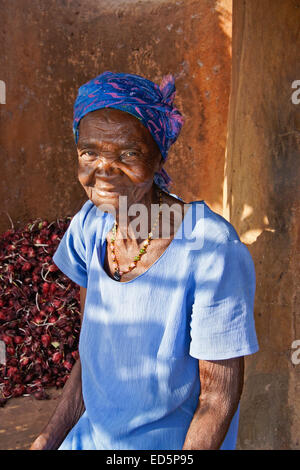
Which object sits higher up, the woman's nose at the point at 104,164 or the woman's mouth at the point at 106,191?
the woman's nose at the point at 104,164

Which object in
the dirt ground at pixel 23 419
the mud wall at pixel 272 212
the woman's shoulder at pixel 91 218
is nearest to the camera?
the woman's shoulder at pixel 91 218

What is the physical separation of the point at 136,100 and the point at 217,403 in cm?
92

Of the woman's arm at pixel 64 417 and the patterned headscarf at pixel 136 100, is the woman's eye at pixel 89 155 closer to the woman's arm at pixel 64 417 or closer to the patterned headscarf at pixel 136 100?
the patterned headscarf at pixel 136 100

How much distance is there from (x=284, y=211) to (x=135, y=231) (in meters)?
0.94

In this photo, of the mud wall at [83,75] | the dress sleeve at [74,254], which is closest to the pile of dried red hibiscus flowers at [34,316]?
the mud wall at [83,75]

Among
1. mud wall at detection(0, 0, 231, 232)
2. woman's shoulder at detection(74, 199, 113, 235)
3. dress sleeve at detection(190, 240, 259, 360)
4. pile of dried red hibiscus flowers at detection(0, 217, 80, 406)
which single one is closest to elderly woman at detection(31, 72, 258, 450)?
dress sleeve at detection(190, 240, 259, 360)

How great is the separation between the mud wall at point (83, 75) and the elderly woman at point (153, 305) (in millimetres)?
2337

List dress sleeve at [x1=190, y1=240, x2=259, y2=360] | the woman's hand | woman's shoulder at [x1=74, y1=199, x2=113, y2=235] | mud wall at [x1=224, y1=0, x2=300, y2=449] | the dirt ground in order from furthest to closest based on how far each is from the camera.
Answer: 1. the dirt ground
2. mud wall at [x1=224, y1=0, x2=300, y2=449]
3. woman's shoulder at [x1=74, y1=199, x2=113, y2=235]
4. the woman's hand
5. dress sleeve at [x1=190, y1=240, x2=259, y2=360]

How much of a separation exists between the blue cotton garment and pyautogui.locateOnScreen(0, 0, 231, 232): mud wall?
2.39 m

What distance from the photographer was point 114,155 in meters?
1.41

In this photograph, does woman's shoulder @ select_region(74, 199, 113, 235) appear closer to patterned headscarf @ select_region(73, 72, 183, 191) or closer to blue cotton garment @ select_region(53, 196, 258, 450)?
blue cotton garment @ select_region(53, 196, 258, 450)

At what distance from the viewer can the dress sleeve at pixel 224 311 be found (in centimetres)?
134

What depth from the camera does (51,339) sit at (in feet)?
11.8

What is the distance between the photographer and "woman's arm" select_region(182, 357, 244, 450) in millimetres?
1371
